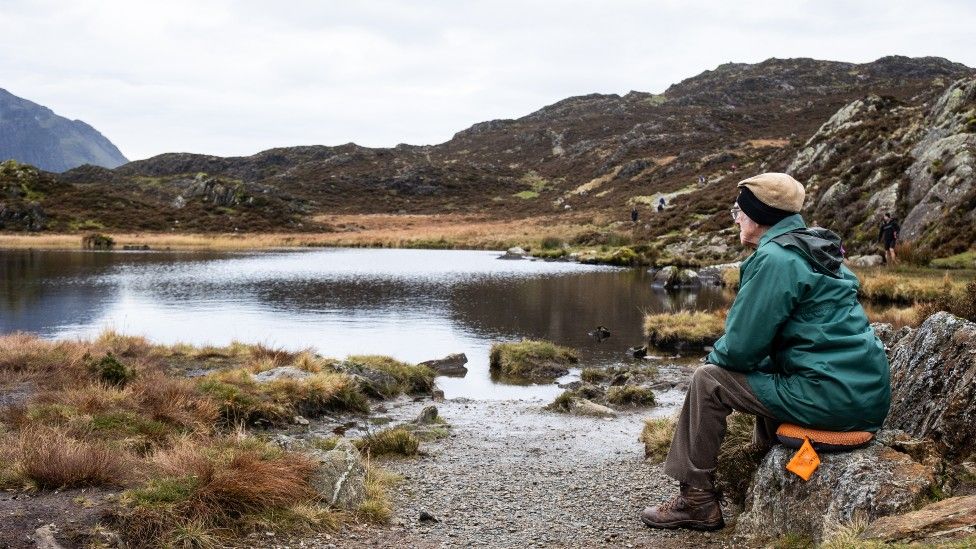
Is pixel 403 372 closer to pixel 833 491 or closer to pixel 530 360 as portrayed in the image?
pixel 530 360

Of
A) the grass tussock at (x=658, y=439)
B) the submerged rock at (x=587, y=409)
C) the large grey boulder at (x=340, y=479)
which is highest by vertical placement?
the large grey boulder at (x=340, y=479)

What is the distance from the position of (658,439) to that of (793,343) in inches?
202

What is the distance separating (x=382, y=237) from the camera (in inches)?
3814

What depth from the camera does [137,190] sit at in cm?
15212

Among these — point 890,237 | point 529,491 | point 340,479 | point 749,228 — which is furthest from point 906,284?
point 340,479

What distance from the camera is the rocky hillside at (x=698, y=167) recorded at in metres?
46.2

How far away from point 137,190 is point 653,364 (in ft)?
500

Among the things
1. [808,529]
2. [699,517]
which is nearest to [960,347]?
[808,529]

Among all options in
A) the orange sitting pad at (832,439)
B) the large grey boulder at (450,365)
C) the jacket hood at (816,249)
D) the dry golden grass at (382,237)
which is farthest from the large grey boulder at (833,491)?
the dry golden grass at (382,237)

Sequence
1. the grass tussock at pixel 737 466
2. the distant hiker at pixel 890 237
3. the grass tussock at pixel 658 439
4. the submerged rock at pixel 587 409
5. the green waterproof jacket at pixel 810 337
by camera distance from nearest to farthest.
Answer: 1. the green waterproof jacket at pixel 810 337
2. the grass tussock at pixel 737 466
3. the grass tussock at pixel 658 439
4. the submerged rock at pixel 587 409
5. the distant hiker at pixel 890 237

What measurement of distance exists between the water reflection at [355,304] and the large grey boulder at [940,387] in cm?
1226

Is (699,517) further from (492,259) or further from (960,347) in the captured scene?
(492,259)

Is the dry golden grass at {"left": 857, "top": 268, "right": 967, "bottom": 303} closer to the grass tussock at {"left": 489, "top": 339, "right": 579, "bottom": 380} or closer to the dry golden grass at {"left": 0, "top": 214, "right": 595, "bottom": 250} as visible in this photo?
the grass tussock at {"left": 489, "top": 339, "right": 579, "bottom": 380}

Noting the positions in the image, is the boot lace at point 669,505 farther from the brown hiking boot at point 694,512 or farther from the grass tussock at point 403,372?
the grass tussock at point 403,372
